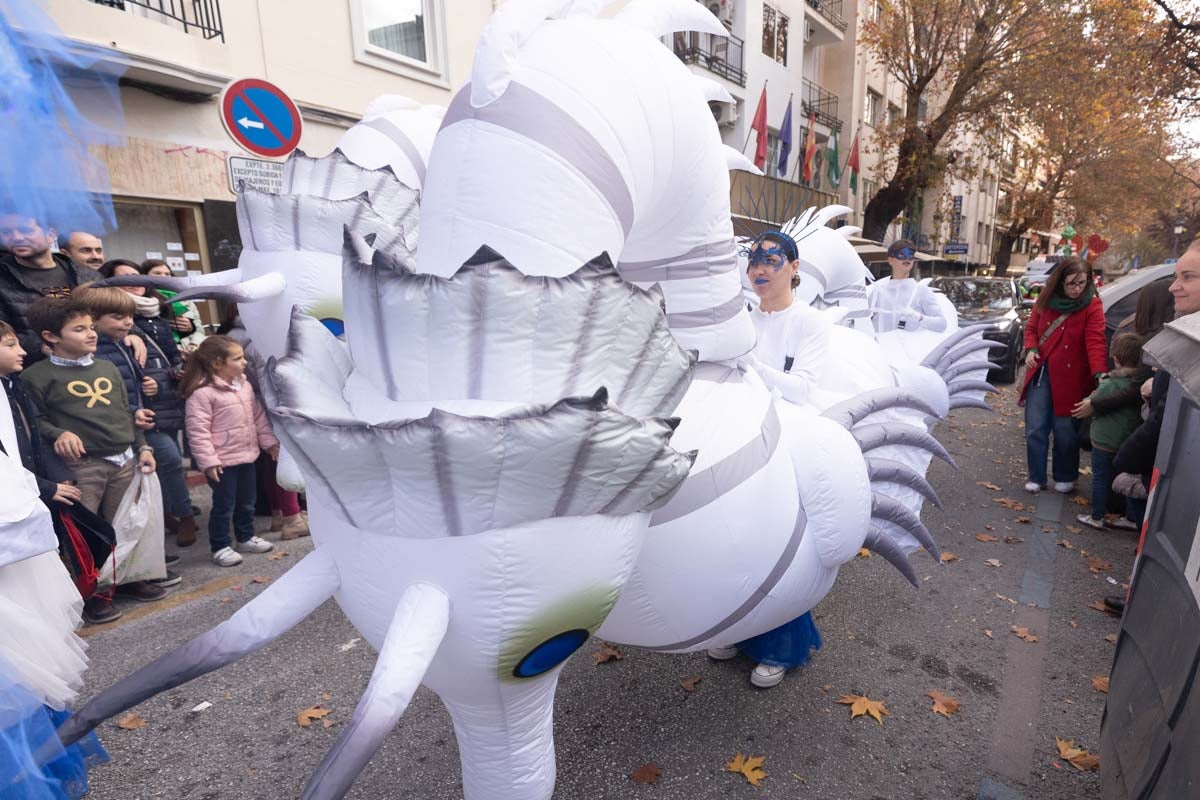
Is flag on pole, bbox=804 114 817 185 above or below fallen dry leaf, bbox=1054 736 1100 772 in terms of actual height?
above

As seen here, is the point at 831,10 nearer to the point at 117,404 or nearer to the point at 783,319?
the point at 783,319

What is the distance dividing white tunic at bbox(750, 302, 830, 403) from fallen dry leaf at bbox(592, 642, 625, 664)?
139 centimetres

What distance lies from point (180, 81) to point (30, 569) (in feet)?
18.5

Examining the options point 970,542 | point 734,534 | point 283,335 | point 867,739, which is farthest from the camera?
point 970,542

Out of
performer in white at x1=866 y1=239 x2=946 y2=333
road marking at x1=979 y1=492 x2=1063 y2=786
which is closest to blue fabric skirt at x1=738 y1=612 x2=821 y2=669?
road marking at x1=979 y1=492 x2=1063 y2=786

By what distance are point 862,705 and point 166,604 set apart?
342 cm

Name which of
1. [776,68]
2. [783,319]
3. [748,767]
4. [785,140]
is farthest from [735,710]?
[776,68]

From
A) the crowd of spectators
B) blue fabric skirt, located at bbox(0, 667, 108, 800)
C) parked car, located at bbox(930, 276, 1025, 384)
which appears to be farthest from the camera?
parked car, located at bbox(930, 276, 1025, 384)

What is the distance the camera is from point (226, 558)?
3934 millimetres

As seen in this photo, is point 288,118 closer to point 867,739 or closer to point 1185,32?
point 867,739

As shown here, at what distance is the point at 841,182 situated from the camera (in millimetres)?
20812

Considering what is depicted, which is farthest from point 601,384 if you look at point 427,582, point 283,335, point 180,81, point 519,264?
point 180,81

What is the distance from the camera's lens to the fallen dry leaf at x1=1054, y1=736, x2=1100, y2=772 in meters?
2.25

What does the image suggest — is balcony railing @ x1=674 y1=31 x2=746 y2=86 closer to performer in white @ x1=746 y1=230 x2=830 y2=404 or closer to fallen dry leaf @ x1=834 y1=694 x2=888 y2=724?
performer in white @ x1=746 y1=230 x2=830 y2=404
